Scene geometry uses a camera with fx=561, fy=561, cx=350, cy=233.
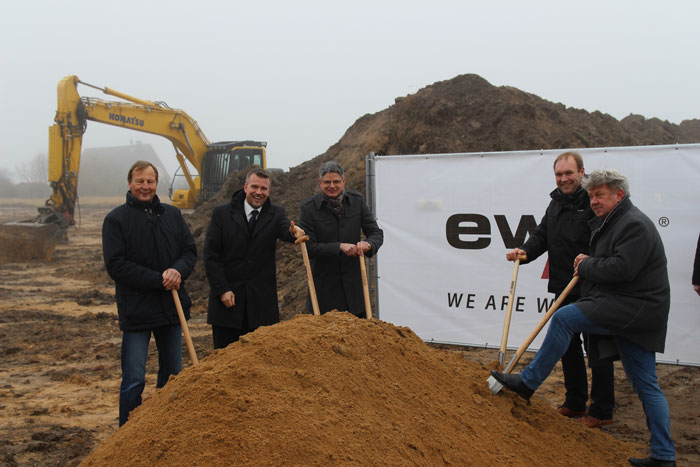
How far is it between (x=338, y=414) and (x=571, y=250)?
7.92 feet

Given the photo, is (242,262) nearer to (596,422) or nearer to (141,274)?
(141,274)

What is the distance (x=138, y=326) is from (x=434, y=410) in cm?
208

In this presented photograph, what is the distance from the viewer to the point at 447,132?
1313 cm

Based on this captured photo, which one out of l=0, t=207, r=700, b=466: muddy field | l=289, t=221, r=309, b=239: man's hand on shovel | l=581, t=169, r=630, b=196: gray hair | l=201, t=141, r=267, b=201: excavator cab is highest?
l=201, t=141, r=267, b=201: excavator cab

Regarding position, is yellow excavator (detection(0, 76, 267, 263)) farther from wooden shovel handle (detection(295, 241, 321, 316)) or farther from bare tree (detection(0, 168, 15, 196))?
bare tree (detection(0, 168, 15, 196))

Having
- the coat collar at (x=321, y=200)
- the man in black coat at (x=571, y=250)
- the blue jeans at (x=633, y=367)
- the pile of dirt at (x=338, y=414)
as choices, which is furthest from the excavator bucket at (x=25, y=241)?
the blue jeans at (x=633, y=367)

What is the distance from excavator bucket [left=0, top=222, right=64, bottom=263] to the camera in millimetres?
16391

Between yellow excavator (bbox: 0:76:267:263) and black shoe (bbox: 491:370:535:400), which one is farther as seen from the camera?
yellow excavator (bbox: 0:76:267:263)

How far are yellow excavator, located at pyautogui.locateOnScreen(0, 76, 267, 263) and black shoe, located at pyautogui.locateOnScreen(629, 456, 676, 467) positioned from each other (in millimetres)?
17032

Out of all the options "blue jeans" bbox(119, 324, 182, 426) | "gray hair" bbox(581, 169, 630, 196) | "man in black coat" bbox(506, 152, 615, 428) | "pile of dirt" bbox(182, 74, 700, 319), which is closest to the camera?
"gray hair" bbox(581, 169, 630, 196)

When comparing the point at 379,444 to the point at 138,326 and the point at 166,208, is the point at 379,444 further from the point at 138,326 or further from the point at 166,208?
the point at 166,208

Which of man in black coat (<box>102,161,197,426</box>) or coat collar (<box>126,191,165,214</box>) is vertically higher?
coat collar (<box>126,191,165,214</box>)

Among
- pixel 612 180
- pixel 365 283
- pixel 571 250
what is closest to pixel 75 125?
pixel 365 283

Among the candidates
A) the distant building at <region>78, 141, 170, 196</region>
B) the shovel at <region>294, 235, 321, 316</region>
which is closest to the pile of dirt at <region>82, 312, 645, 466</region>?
the shovel at <region>294, 235, 321, 316</region>
